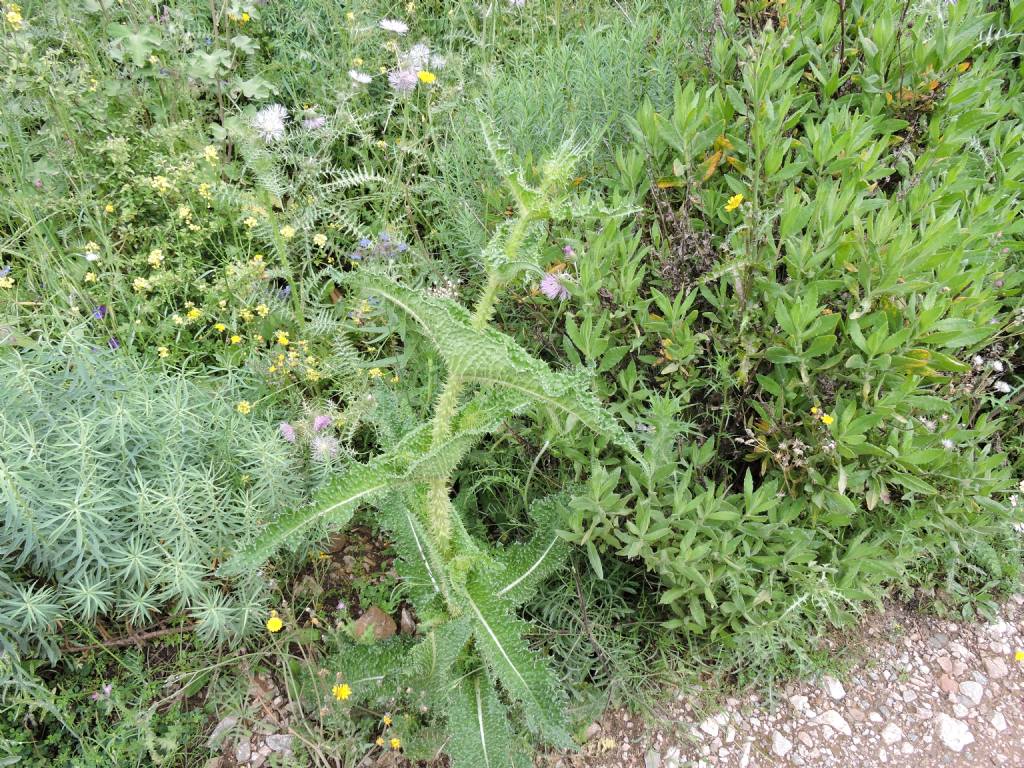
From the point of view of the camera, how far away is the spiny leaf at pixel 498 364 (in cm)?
174

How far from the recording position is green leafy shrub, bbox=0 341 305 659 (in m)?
2.30

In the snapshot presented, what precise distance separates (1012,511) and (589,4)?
3683 mm

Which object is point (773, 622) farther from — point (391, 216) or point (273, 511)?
point (391, 216)

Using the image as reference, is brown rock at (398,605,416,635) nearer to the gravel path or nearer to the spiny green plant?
the spiny green plant

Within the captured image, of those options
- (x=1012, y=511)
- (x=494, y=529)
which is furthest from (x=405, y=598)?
(x=1012, y=511)

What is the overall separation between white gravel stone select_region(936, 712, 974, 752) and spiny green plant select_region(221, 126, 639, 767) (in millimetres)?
1340

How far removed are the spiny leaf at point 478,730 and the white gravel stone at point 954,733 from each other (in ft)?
4.75

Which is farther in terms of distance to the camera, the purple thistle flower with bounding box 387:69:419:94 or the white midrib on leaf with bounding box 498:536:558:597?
the purple thistle flower with bounding box 387:69:419:94

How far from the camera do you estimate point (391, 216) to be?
12.8 feet

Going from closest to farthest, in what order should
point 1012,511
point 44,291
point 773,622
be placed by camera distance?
point 773,622, point 1012,511, point 44,291

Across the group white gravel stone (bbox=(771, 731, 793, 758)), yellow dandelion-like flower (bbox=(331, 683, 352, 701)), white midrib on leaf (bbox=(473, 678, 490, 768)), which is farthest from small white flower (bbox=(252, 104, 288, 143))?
white gravel stone (bbox=(771, 731, 793, 758))

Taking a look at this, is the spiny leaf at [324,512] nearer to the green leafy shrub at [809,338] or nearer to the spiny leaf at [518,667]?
the spiny leaf at [518,667]

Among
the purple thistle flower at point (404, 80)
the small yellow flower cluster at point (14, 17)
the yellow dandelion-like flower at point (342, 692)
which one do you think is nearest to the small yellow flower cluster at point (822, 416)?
the yellow dandelion-like flower at point (342, 692)

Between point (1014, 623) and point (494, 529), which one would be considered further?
point (494, 529)
